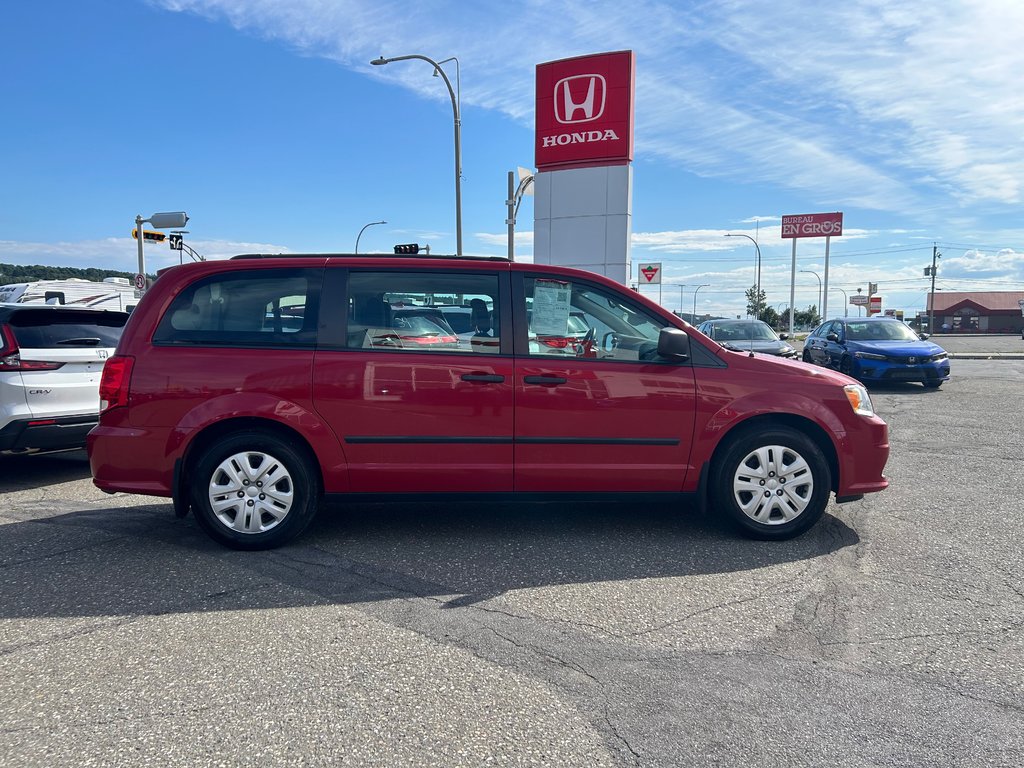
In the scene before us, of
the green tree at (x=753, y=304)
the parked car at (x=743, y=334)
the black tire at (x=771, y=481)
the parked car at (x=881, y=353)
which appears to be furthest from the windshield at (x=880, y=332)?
the green tree at (x=753, y=304)

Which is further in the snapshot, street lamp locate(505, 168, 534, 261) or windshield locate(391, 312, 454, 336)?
street lamp locate(505, 168, 534, 261)

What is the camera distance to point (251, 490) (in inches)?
174

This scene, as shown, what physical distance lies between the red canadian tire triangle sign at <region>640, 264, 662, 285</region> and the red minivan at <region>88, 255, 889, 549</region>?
70.1ft

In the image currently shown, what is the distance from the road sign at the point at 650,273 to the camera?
83.8ft

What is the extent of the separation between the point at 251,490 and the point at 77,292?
27.4 metres

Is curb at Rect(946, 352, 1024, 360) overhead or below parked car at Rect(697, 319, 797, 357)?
below

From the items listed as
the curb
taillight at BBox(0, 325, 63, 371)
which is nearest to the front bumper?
taillight at BBox(0, 325, 63, 371)

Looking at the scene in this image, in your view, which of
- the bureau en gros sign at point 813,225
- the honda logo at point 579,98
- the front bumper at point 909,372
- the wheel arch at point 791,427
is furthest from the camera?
the bureau en gros sign at point 813,225

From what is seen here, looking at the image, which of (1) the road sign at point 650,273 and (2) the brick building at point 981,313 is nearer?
(1) the road sign at point 650,273

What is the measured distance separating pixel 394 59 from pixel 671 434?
52.0 ft

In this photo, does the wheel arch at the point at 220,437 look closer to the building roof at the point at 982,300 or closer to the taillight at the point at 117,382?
the taillight at the point at 117,382

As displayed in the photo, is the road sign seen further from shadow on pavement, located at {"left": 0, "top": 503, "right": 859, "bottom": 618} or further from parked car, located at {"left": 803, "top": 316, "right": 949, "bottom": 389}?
shadow on pavement, located at {"left": 0, "top": 503, "right": 859, "bottom": 618}

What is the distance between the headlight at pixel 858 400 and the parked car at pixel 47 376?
545cm

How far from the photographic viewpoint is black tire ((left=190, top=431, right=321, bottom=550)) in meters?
4.39
